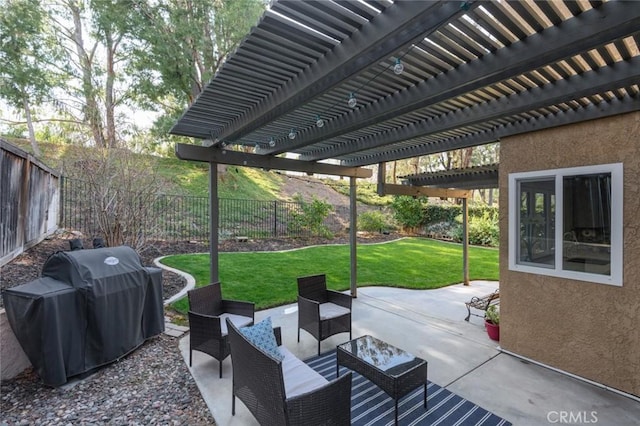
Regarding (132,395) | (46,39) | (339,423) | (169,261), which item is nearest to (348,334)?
(339,423)

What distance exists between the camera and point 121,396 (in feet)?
9.31

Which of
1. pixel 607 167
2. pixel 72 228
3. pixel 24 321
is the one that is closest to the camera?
pixel 24 321

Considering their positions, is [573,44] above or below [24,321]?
above

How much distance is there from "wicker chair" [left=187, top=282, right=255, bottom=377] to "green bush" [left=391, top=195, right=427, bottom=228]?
509 inches

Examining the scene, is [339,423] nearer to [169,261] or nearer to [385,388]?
[385,388]

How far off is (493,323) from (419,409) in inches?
88.6

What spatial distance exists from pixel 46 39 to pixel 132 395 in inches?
490

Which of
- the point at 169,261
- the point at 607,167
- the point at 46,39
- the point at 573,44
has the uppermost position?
the point at 46,39

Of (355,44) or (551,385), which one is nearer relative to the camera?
(355,44)

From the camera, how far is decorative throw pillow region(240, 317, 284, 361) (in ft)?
8.76

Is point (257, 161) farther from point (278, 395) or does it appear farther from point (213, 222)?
point (278, 395)

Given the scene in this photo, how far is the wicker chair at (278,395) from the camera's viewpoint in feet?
6.35

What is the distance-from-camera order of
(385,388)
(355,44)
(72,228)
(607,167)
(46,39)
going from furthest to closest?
(46,39) < (72,228) < (607,167) < (385,388) < (355,44)

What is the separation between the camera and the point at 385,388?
2551 millimetres
